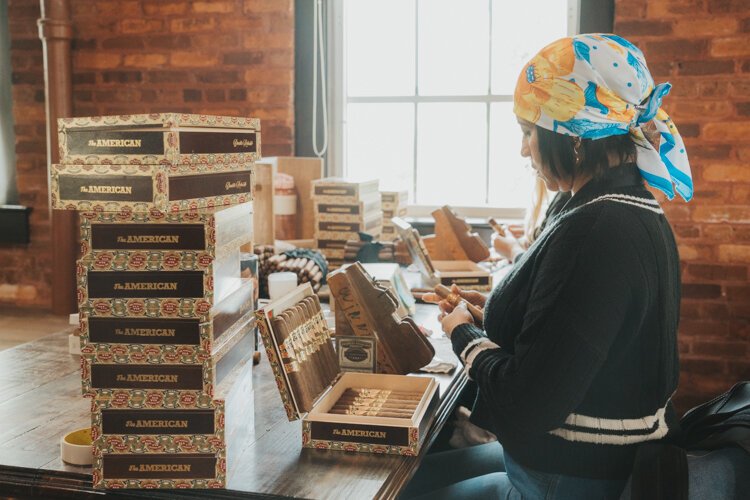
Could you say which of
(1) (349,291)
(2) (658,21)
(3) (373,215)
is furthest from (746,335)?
(1) (349,291)

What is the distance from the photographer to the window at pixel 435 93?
4.28 meters

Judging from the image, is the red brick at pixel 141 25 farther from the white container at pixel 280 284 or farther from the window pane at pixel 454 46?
the white container at pixel 280 284

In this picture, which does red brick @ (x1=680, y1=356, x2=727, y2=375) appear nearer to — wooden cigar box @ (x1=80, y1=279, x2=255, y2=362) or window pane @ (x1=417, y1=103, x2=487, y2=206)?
window pane @ (x1=417, y1=103, x2=487, y2=206)

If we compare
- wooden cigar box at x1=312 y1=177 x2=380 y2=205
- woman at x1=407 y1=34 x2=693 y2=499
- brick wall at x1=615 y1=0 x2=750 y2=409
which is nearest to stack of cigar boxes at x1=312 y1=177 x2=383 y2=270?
wooden cigar box at x1=312 y1=177 x2=380 y2=205

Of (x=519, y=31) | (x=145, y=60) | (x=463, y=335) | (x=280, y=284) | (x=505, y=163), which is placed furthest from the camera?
(x=145, y=60)

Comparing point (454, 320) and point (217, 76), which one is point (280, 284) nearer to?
point (454, 320)

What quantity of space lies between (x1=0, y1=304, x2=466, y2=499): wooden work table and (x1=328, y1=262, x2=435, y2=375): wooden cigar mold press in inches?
4.2

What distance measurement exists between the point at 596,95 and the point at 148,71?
11.5 feet

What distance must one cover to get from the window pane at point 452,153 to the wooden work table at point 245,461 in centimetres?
269

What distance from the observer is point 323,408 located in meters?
1.53

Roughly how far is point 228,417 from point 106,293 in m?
0.34

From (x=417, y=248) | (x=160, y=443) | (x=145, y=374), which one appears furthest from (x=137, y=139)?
(x=417, y=248)

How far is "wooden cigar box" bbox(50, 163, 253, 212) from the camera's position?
1260mm

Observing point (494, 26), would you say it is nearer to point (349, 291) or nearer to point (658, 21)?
point (658, 21)
